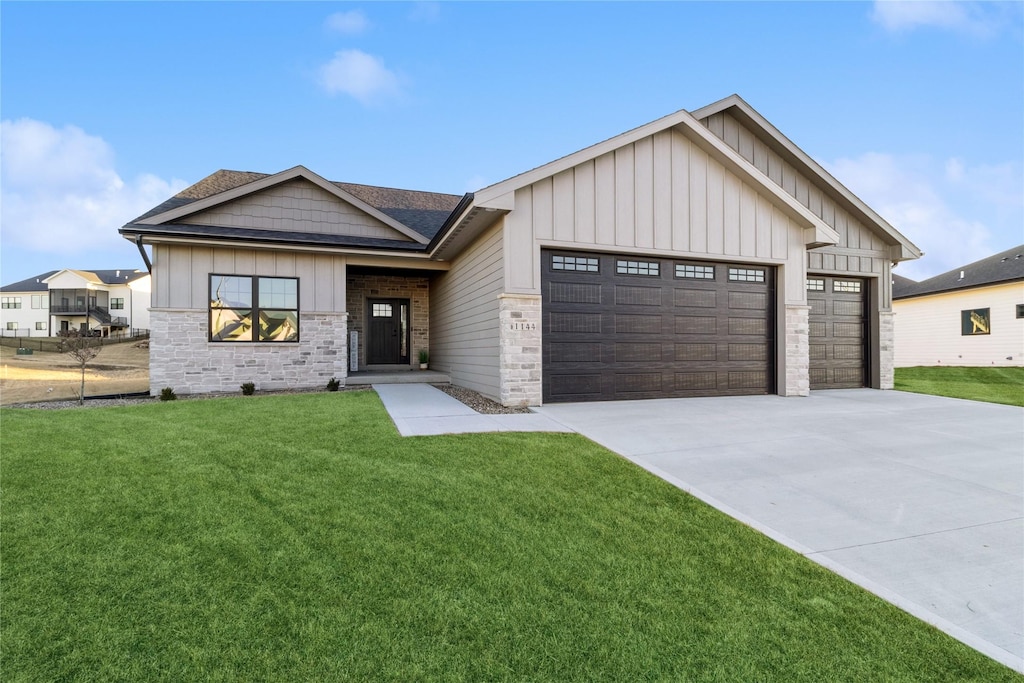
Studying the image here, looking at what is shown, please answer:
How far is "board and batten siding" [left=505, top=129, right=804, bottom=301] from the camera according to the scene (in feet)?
27.6

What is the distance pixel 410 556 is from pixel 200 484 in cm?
244

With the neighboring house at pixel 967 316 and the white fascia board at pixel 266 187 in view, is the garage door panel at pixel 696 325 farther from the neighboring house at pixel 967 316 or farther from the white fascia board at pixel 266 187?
the neighboring house at pixel 967 316

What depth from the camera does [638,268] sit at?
30.9ft

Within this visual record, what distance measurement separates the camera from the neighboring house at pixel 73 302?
40.5 meters

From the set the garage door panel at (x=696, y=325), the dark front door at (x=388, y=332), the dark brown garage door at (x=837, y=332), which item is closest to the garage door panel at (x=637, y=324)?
the garage door panel at (x=696, y=325)

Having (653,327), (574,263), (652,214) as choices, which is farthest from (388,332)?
(652,214)

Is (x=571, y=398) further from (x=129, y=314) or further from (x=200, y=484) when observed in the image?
(x=129, y=314)

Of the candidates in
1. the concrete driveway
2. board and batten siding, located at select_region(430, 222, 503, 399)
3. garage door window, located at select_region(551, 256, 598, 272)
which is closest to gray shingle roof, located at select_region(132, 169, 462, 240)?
board and batten siding, located at select_region(430, 222, 503, 399)

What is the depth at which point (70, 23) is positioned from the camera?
10312 mm

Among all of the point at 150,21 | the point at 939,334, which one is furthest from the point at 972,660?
the point at 939,334

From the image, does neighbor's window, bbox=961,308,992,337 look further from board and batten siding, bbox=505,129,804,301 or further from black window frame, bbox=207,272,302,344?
black window frame, bbox=207,272,302,344

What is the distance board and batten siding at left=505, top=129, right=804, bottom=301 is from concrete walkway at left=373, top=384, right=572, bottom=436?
2432 mm

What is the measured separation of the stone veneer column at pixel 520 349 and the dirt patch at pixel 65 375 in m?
10.1

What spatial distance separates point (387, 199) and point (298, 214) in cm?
475
